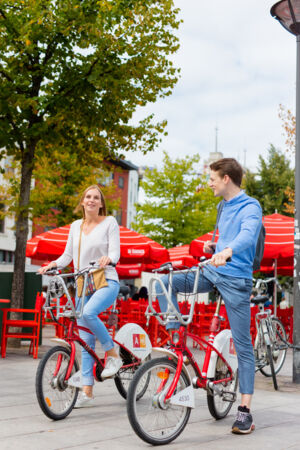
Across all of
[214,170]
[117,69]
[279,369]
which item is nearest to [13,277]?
[117,69]

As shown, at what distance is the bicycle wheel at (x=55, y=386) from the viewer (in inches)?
196

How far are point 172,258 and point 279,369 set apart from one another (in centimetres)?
1045

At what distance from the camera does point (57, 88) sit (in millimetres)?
11594

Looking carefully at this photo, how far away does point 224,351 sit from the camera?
5.25 metres

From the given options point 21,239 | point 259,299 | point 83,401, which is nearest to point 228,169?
point 83,401

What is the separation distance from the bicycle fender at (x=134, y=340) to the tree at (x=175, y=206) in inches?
1263

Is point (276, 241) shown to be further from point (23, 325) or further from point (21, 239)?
point (23, 325)

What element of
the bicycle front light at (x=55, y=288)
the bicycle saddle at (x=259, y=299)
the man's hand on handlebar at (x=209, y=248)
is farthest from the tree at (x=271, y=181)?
the bicycle front light at (x=55, y=288)

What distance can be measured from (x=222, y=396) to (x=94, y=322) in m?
1.23

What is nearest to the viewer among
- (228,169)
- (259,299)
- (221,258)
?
(221,258)

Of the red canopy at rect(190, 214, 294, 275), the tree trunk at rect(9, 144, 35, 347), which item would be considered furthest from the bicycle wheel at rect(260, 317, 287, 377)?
the tree trunk at rect(9, 144, 35, 347)

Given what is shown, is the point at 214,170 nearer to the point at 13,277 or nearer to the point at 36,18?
the point at 36,18

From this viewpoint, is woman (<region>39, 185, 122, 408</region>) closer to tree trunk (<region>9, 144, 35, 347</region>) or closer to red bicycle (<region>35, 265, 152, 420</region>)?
red bicycle (<region>35, 265, 152, 420</region>)

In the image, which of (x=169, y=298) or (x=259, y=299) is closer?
(x=169, y=298)
